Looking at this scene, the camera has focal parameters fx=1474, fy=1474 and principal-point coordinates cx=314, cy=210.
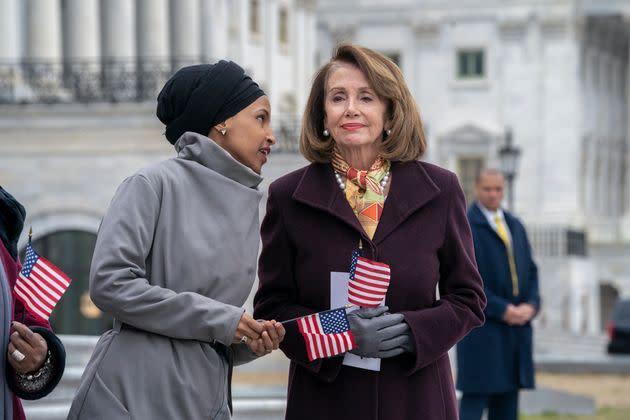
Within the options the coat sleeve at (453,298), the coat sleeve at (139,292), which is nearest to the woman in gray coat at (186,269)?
the coat sleeve at (139,292)

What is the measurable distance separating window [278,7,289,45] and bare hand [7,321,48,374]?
162ft

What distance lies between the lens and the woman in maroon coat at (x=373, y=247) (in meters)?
6.22

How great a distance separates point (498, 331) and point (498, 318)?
0.11 meters

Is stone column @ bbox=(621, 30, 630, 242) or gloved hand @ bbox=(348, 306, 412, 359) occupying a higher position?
gloved hand @ bbox=(348, 306, 412, 359)

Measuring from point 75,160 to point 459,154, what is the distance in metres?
38.6

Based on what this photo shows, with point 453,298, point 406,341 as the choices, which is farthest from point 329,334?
point 453,298

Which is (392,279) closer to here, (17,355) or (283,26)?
(17,355)

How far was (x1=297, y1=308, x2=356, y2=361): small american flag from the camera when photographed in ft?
19.9

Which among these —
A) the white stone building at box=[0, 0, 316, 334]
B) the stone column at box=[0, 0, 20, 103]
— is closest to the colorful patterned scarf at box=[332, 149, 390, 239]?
the white stone building at box=[0, 0, 316, 334]

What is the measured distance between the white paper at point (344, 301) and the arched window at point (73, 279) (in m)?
19.4

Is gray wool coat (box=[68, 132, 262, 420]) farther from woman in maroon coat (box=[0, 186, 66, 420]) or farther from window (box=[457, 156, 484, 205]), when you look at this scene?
window (box=[457, 156, 484, 205])

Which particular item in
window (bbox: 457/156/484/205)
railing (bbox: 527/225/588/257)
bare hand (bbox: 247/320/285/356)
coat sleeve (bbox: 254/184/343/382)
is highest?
coat sleeve (bbox: 254/184/343/382)

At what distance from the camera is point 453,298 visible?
252 inches

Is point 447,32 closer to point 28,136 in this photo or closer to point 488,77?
point 488,77
